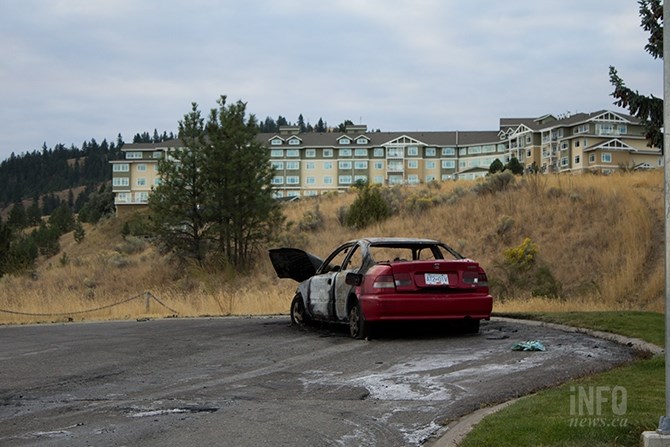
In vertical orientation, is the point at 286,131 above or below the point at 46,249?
above

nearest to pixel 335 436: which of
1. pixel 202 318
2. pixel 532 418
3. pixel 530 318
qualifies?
pixel 532 418

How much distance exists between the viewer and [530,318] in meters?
15.0

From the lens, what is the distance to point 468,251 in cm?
3428

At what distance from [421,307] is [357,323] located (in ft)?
3.29

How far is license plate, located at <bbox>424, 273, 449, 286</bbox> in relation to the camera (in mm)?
11977

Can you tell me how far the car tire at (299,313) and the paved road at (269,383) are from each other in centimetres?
96

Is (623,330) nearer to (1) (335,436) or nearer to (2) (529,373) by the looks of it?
(2) (529,373)

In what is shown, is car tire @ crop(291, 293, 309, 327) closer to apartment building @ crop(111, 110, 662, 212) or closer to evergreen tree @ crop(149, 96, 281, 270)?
evergreen tree @ crop(149, 96, 281, 270)

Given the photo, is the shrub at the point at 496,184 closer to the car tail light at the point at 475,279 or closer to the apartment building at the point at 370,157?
the car tail light at the point at 475,279

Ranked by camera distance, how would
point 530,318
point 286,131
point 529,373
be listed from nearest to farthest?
point 529,373
point 530,318
point 286,131

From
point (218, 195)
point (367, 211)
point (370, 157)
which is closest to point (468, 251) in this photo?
point (367, 211)

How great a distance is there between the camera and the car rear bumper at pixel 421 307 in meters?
11.8

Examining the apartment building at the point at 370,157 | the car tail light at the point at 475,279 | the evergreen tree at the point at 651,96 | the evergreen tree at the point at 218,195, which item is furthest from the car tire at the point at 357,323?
the apartment building at the point at 370,157

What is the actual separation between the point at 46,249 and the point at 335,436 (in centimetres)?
6690
